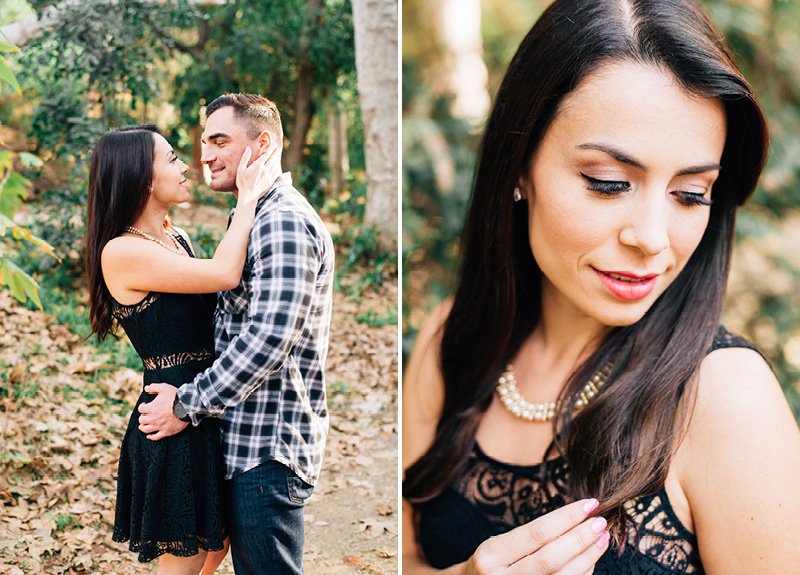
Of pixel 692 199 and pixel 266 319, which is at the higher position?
pixel 692 199

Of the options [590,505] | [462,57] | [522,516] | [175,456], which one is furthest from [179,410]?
[462,57]

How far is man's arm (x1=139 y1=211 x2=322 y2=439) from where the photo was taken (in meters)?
1.58

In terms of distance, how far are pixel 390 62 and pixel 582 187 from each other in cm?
155

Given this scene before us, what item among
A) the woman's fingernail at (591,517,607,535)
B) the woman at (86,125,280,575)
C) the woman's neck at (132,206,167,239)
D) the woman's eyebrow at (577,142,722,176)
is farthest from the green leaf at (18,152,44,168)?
the woman's fingernail at (591,517,607,535)

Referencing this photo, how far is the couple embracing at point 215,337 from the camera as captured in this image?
1604 mm

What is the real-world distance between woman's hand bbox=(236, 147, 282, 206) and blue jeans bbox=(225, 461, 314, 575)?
656 mm

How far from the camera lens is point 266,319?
5.17 feet

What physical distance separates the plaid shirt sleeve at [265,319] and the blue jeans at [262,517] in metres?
0.21

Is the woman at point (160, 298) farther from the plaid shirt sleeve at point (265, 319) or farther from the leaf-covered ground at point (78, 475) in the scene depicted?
the leaf-covered ground at point (78, 475)

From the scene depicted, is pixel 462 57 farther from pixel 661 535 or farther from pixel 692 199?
pixel 661 535

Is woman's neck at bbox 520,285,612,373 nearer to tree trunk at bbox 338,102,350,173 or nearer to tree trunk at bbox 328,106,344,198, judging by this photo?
tree trunk at bbox 328,106,344,198

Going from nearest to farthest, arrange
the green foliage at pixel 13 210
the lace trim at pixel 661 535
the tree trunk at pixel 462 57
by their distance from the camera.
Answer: the lace trim at pixel 661 535 < the green foliage at pixel 13 210 < the tree trunk at pixel 462 57

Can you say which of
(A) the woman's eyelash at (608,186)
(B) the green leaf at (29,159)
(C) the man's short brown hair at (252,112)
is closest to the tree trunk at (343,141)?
(C) the man's short brown hair at (252,112)

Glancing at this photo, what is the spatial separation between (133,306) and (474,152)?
2.00 meters
